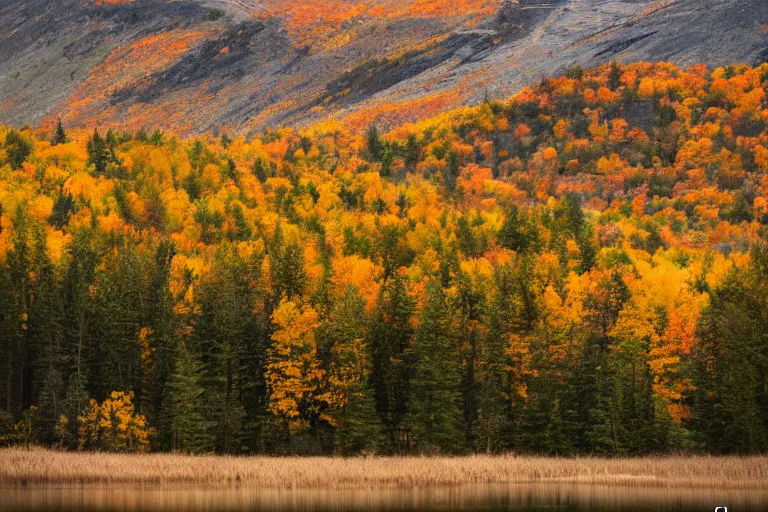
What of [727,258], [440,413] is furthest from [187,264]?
[727,258]

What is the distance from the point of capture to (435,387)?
60062 mm

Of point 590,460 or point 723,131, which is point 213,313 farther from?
point 723,131

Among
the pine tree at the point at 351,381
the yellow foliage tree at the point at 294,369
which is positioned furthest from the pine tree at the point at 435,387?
the yellow foliage tree at the point at 294,369

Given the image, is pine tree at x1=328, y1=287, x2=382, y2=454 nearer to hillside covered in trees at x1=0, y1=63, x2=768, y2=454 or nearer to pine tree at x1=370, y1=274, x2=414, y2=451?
hillside covered in trees at x1=0, y1=63, x2=768, y2=454

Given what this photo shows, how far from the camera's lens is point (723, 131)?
15050cm

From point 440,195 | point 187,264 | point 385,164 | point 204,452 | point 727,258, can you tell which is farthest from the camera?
point 385,164

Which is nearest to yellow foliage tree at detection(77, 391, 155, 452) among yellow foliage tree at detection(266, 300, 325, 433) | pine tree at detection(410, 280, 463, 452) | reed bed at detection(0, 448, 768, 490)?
reed bed at detection(0, 448, 768, 490)

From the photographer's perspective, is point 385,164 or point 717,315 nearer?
point 717,315

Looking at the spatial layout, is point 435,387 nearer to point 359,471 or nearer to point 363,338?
point 363,338

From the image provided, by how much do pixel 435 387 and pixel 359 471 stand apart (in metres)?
15.2

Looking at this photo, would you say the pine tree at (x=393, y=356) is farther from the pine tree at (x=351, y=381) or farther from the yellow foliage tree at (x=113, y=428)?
the yellow foliage tree at (x=113, y=428)

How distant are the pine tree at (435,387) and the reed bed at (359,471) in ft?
25.0

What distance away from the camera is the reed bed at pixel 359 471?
4188 cm

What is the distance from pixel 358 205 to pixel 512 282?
192 feet
